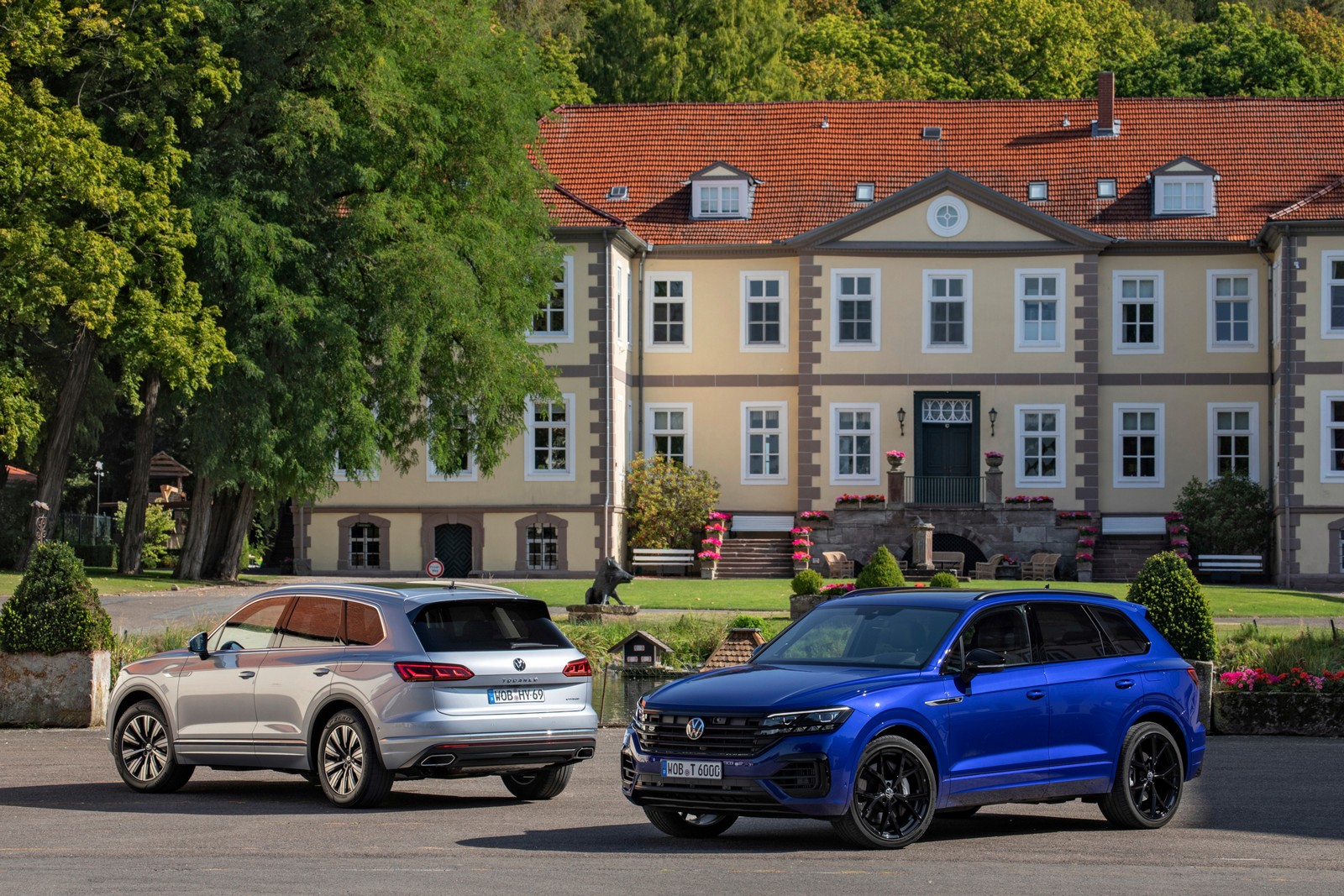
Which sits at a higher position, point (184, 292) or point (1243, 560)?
point (184, 292)

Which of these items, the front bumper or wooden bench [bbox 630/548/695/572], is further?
wooden bench [bbox 630/548/695/572]

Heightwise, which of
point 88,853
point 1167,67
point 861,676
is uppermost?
point 1167,67

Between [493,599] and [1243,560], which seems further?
[1243,560]

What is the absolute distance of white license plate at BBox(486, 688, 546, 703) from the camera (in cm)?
1330

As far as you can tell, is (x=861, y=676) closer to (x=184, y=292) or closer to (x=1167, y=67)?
(x=184, y=292)

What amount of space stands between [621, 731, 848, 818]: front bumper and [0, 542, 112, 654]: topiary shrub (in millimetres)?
10000

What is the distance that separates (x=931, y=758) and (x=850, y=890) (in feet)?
5.71

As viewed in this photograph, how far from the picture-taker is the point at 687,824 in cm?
1215

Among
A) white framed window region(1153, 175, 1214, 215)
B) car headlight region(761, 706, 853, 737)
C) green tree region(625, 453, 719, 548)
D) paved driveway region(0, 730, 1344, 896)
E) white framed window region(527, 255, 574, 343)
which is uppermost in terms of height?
white framed window region(1153, 175, 1214, 215)

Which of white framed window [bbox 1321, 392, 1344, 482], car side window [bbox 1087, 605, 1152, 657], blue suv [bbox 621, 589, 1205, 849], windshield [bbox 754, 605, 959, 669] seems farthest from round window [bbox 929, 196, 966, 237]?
windshield [bbox 754, 605, 959, 669]

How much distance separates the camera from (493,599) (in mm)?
13836

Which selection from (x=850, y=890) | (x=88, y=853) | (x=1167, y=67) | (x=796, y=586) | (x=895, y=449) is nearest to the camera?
(x=850, y=890)

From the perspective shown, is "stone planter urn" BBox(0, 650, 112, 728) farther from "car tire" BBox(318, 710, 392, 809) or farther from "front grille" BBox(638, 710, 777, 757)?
"front grille" BBox(638, 710, 777, 757)

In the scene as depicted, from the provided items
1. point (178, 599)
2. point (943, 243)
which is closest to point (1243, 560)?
point (943, 243)
